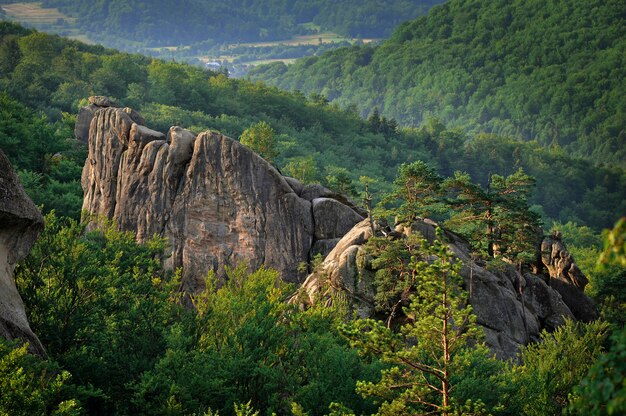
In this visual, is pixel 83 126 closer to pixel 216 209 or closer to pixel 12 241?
pixel 216 209

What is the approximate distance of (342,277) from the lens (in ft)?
89.5

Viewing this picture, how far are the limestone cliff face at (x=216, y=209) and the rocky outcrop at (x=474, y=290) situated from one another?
353 cm

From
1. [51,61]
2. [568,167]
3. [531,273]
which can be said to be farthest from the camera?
[568,167]

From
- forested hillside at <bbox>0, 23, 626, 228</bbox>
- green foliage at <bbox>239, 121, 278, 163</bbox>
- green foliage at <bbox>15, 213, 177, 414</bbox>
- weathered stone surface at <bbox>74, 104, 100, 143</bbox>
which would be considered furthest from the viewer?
green foliage at <bbox>239, 121, 278, 163</bbox>

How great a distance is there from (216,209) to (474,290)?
468 inches

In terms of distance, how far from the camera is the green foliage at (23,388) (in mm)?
12750

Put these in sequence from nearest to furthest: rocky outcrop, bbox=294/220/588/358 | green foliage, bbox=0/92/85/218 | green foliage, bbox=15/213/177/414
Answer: green foliage, bbox=15/213/177/414, rocky outcrop, bbox=294/220/588/358, green foliage, bbox=0/92/85/218

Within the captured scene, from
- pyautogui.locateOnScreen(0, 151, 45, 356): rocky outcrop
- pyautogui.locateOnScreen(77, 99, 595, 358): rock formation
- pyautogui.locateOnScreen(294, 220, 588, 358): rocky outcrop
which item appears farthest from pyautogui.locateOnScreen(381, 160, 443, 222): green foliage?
pyautogui.locateOnScreen(0, 151, 45, 356): rocky outcrop

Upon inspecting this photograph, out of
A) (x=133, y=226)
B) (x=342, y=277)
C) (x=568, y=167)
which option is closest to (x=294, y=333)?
(x=342, y=277)

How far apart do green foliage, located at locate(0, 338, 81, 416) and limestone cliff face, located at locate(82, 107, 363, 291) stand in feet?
58.2

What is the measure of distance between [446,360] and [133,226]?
2228cm

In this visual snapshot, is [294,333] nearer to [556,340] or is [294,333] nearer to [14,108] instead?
[556,340]

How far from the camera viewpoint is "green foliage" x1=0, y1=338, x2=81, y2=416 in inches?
502

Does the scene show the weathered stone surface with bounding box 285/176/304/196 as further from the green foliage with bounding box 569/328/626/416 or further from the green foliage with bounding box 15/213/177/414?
the green foliage with bounding box 569/328/626/416
